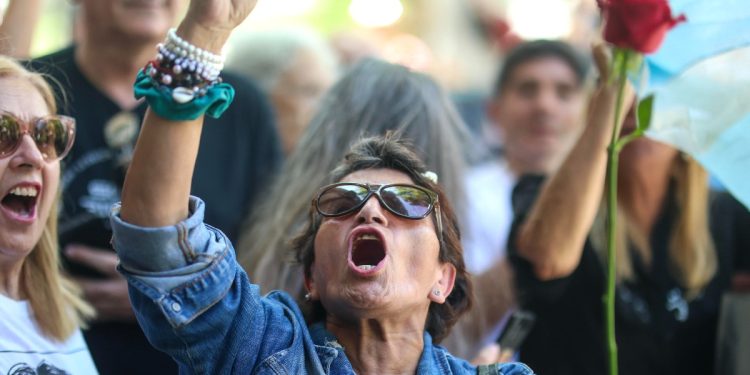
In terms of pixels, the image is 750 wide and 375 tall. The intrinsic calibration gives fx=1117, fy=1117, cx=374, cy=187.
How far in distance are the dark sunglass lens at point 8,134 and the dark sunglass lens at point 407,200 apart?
2.60ft

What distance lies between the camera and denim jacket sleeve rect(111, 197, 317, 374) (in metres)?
1.98

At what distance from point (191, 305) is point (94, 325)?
1.39 metres

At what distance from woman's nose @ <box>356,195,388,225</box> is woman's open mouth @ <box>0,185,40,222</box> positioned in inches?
29.0

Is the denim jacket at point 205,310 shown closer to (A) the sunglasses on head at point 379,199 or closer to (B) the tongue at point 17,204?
(A) the sunglasses on head at point 379,199

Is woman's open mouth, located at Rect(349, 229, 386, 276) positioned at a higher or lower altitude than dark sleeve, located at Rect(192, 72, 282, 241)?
higher

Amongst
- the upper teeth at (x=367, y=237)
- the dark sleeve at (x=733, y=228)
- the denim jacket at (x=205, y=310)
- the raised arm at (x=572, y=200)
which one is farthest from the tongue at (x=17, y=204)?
the dark sleeve at (x=733, y=228)

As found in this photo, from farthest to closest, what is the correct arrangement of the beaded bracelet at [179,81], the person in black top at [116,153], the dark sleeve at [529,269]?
1. the dark sleeve at [529,269]
2. the person in black top at [116,153]
3. the beaded bracelet at [179,81]

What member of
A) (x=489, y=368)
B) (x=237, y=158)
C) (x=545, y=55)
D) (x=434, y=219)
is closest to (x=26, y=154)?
(x=434, y=219)

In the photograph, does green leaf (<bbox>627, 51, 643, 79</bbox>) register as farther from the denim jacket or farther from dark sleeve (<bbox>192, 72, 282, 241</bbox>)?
dark sleeve (<bbox>192, 72, 282, 241</bbox>)

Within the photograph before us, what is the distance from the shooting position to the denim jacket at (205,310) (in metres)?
1.98

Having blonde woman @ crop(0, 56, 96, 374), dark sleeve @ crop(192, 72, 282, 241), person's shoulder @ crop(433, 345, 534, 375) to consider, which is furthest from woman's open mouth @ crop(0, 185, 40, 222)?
dark sleeve @ crop(192, 72, 282, 241)

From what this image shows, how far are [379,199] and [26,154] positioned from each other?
766mm

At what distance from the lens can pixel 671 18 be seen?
2.36 meters

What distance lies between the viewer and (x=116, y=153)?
3527mm
